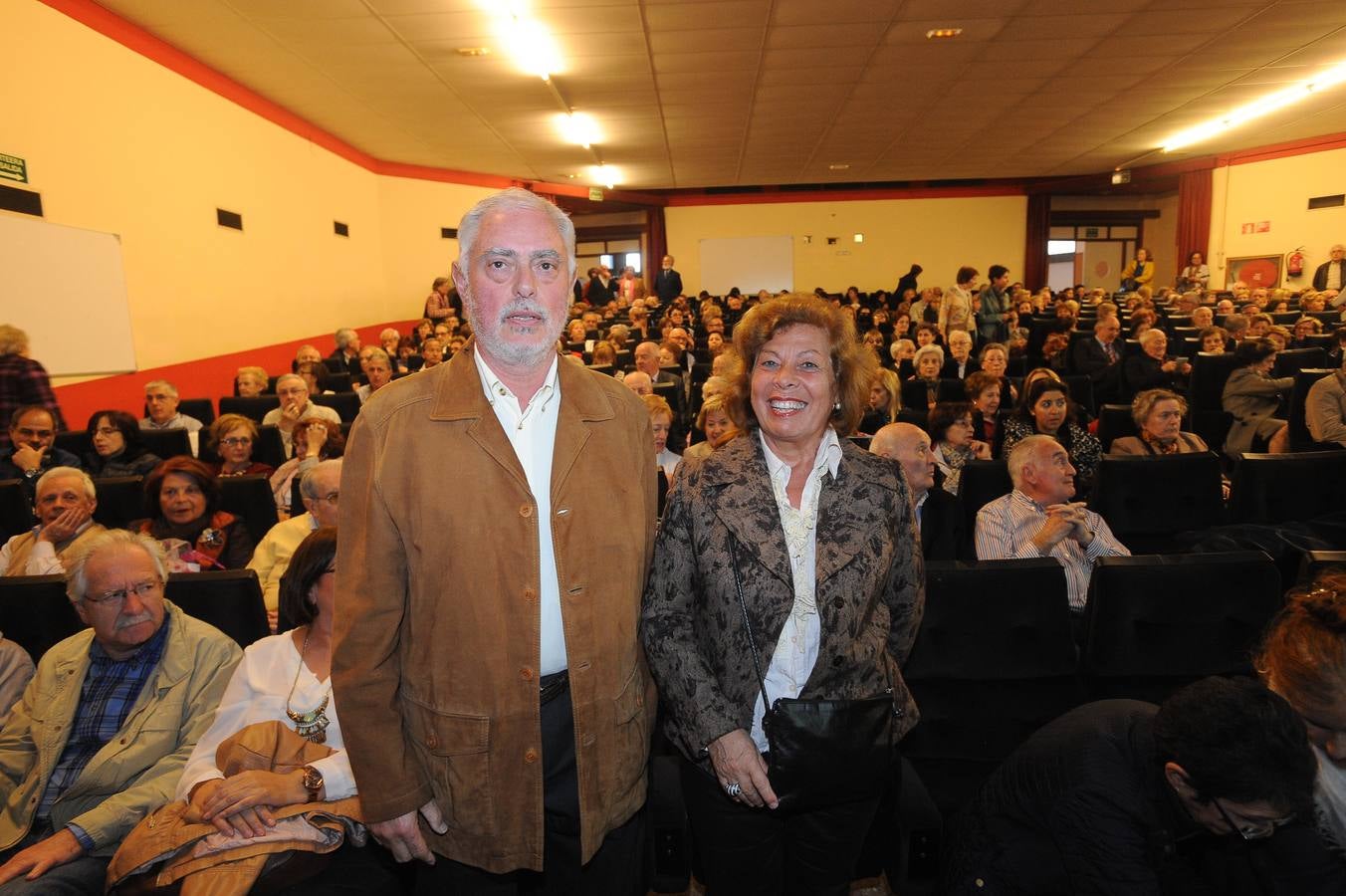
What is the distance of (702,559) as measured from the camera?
1317mm

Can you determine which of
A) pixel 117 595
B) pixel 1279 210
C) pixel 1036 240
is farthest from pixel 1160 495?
pixel 1036 240

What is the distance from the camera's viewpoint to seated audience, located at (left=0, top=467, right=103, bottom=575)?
9.32 ft

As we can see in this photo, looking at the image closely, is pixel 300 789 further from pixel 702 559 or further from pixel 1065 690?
pixel 1065 690

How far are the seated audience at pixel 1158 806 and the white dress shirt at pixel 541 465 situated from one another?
3.00ft

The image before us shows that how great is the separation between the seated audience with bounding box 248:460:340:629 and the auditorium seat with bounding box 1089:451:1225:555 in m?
3.17

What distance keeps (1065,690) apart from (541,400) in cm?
186

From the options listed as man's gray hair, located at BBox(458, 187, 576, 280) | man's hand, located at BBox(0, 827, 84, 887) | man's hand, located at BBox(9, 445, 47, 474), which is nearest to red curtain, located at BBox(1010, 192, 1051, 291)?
man's hand, located at BBox(9, 445, 47, 474)

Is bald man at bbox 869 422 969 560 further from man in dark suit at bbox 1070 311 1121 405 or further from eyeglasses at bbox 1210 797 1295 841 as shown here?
man in dark suit at bbox 1070 311 1121 405

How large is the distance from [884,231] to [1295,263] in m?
7.54

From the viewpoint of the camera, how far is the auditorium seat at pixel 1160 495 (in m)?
3.30

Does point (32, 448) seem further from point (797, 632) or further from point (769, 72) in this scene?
point (769, 72)

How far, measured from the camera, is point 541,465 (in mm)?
1181

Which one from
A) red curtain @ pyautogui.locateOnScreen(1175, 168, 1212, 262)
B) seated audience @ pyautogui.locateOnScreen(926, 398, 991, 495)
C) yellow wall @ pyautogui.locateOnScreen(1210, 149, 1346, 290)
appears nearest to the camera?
seated audience @ pyautogui.locateOnScreen(926, 398, 991, 495)

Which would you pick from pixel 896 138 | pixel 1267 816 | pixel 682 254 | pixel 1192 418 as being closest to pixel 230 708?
pixel 1267 816
